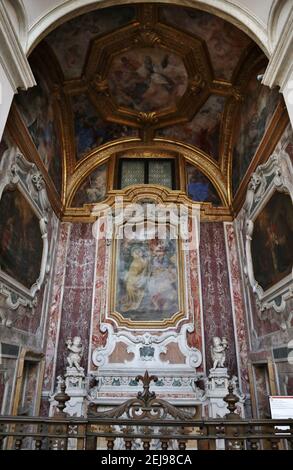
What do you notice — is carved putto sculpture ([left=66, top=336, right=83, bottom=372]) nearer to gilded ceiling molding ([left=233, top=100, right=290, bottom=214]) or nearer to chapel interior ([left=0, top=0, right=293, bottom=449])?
chapel interior ([left=0, top=0, right=293, bottom=449])

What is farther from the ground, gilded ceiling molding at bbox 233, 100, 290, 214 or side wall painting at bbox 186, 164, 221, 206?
side wall painting at bbox 186, 164, 221, 206

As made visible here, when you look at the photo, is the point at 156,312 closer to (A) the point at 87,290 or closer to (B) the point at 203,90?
(A) the point at 87,290

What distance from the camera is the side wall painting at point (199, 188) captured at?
33.1 feet

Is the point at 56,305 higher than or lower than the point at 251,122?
lower

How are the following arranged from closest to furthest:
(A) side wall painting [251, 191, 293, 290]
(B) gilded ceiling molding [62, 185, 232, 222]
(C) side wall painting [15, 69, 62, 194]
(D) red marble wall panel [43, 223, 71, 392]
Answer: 1. (A) side wall painting [251, 191, 293, 290]
2. (C) side wall painting [15, 69, 62, 194]
3. (D) red marble wall panel [43, 223, 71, 392]
4. (B) gilded ceiling molding [62, 185, 232, 222]

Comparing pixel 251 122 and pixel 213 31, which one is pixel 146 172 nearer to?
pixel 251 122

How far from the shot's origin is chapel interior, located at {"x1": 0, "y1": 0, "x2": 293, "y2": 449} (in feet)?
20.2

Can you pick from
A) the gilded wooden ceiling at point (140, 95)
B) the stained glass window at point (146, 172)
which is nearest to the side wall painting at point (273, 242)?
the gilded wooden ceiling at point (140, 95)

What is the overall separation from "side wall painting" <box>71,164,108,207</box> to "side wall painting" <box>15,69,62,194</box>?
0.69m

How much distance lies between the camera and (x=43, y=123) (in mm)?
8148

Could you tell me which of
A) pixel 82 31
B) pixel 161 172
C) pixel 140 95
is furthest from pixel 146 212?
pixel 82 31

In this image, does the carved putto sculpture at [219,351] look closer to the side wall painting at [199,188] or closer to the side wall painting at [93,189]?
the side wall painting at [199,188]

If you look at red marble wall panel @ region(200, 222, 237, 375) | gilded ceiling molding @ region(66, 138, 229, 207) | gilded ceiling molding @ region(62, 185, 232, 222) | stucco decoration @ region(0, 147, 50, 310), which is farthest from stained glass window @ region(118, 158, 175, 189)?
stucco decoration @ region(0, 147, 50, 310)

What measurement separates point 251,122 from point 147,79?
9.73ft
